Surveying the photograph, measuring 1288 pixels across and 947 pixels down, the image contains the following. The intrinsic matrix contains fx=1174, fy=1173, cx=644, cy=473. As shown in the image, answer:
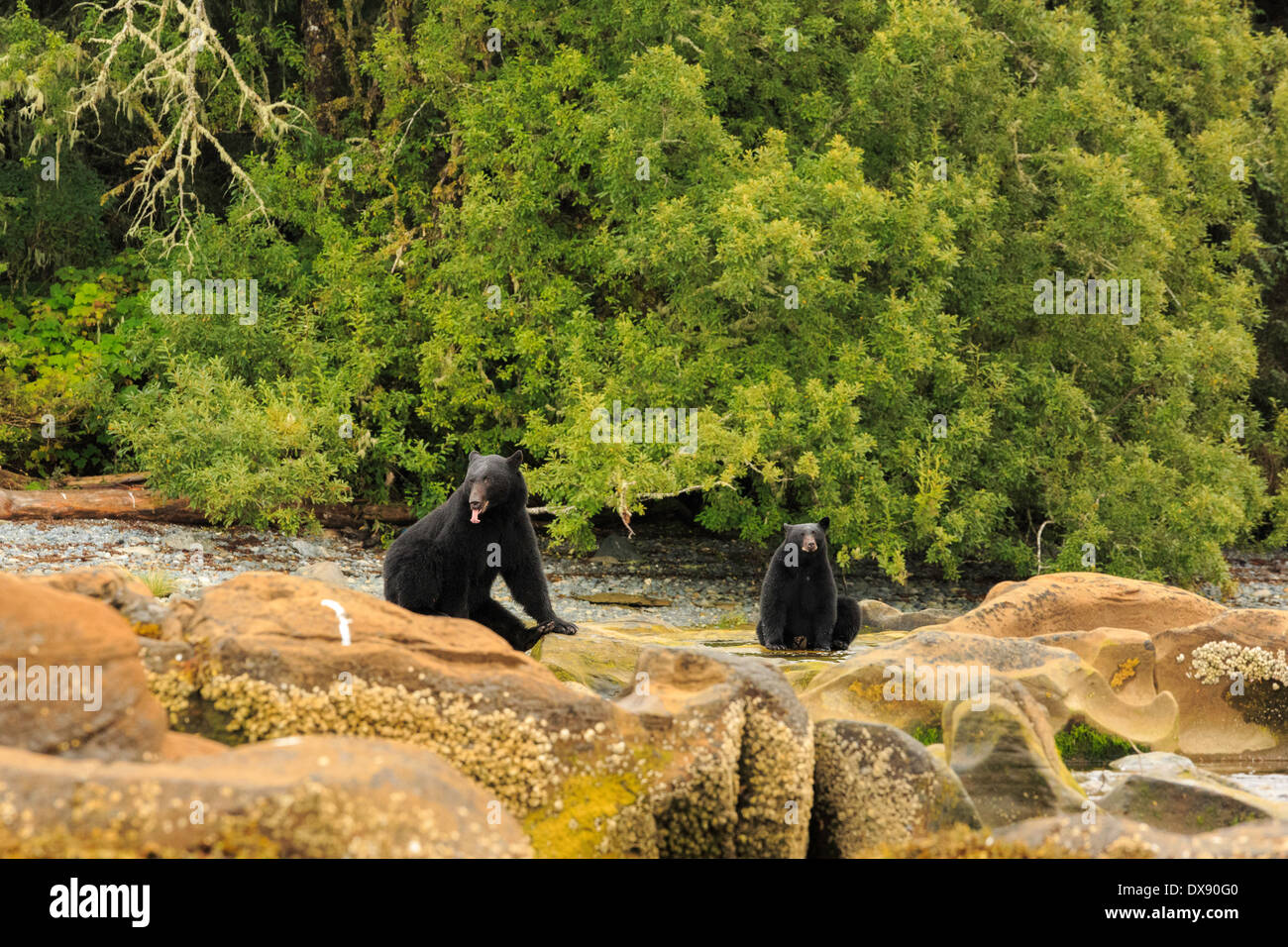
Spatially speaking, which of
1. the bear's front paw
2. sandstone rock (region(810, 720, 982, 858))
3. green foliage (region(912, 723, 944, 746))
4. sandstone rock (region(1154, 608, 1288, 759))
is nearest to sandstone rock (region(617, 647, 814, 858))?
sandstone rock (region(810, 720, 982, 858))

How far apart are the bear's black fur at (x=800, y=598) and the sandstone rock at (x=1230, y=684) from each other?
2580 mm

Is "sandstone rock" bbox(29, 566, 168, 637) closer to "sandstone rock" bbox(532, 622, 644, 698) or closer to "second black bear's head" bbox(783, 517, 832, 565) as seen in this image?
"sandstone rock" bbox(532, 622, 644, 698)

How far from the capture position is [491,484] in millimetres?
7496

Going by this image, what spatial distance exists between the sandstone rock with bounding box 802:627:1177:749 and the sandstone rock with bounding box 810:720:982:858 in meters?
1.83

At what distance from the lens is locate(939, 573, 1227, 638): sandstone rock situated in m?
9.72

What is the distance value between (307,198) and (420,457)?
173 inches

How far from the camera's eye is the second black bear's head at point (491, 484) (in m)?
7.42

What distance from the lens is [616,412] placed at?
13859 millimetres

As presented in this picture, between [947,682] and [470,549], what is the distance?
10.5ft

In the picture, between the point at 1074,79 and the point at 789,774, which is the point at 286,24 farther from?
the point at 789,774

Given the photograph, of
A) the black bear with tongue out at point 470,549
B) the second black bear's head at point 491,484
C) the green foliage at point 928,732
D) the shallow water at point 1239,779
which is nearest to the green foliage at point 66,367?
the black bear with tongue out at point 470,549

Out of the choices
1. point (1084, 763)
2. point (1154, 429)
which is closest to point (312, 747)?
point (1084, 763)

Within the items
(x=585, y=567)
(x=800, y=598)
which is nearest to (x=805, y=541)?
(x=800, y=598)

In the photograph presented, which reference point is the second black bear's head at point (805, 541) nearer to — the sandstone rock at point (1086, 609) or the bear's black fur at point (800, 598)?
the bear's black fur at point (800, 598)
